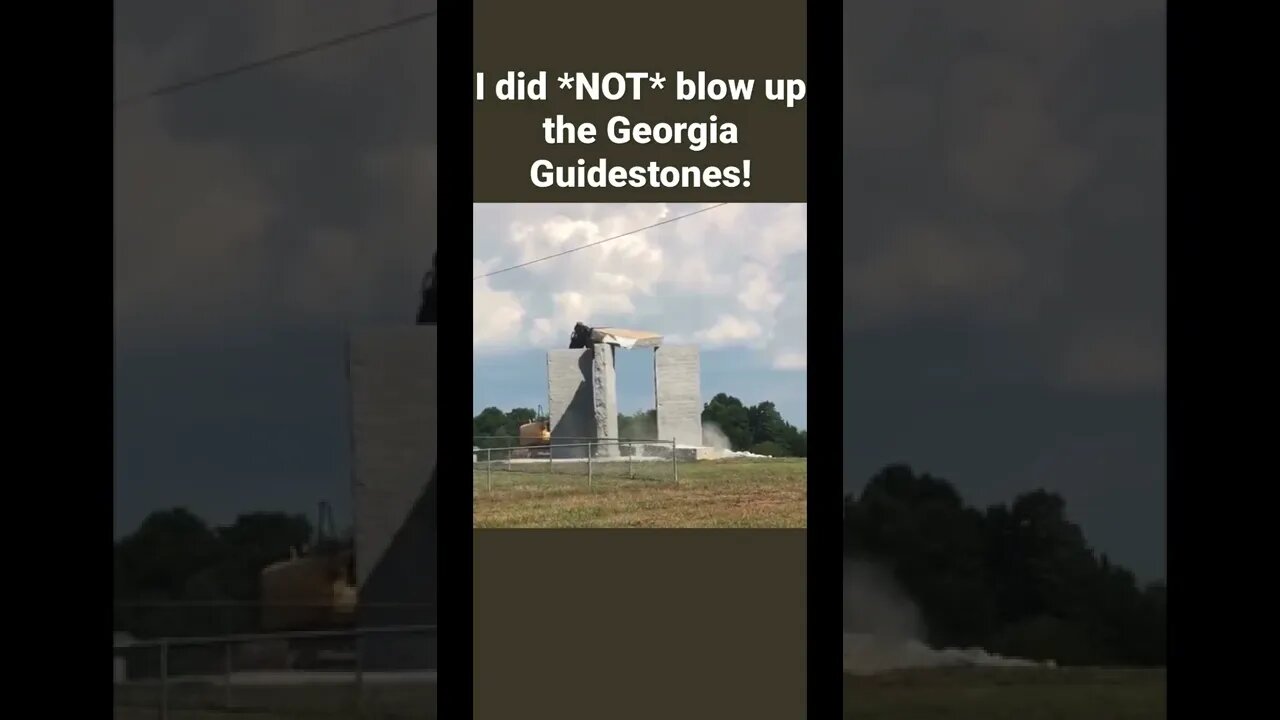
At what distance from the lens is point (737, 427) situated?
22.6ft

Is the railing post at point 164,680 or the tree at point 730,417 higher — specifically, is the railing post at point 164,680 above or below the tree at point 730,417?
below

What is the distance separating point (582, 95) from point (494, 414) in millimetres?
1668

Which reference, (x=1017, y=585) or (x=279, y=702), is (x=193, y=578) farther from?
(x=1017, y=585)

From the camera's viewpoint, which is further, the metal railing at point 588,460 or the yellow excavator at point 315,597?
the yellow excavator at point 315,597

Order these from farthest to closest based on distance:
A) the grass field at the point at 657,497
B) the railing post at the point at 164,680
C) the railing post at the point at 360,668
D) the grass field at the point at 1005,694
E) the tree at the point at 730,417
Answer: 1. the railing post at the point at 360,668
2. the grass field at the point at 1005,694
3. the railing post at the point at 164,680
4. the tree at the point at 730,417
5. the grass field at the point at 657,497

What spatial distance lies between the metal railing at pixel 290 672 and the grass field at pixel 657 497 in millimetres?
1530

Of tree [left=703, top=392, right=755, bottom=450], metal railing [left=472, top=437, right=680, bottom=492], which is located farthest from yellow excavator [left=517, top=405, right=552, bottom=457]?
tree [left=703, top=392, right=755, bottom=450]

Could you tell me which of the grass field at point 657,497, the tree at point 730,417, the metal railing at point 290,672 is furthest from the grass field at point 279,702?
the tree at point 730,417

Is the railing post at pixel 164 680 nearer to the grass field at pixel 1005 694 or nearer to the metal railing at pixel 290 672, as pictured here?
the metal railing at pixel 290 672

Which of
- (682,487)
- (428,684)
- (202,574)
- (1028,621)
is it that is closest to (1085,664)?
(1028,621)

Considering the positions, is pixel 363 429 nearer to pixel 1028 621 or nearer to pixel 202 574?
pixel 202 574

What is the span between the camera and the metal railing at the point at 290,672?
7523 millimetres

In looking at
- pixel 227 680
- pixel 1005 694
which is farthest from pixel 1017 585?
pixel 227 680

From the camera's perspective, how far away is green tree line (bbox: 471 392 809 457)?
658 centimetres
